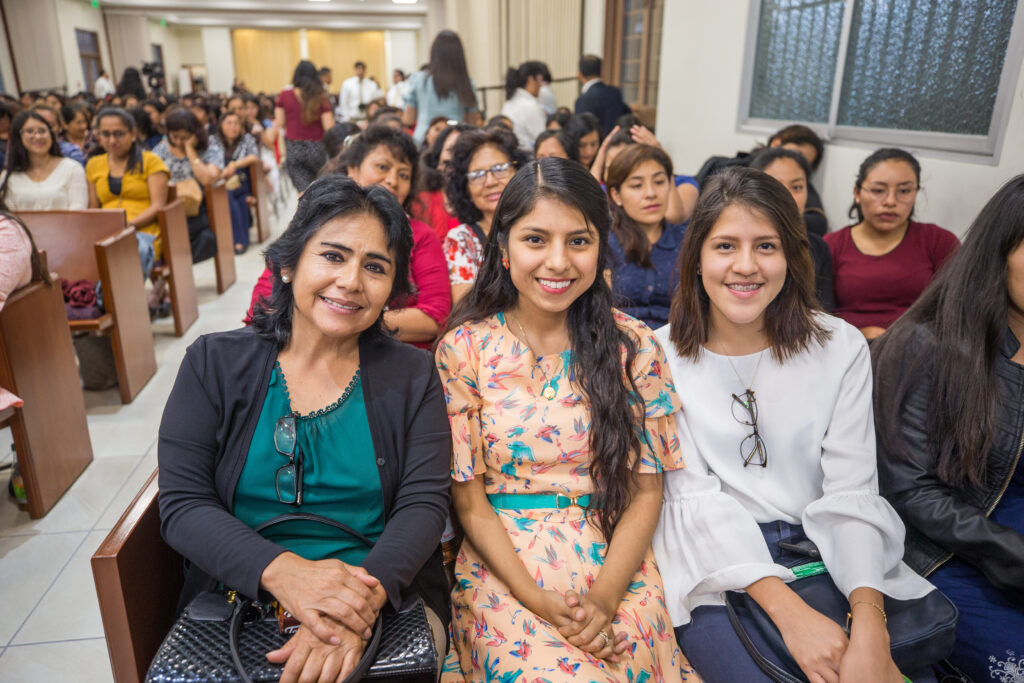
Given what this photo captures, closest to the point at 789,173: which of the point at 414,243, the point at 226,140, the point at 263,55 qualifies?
the point at 414,243

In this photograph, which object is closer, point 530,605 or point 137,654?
point 137,654

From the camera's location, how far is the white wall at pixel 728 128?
8.62 ft

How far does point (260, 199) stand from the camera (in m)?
7.00

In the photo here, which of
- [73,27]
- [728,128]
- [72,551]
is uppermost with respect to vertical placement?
[73,27]

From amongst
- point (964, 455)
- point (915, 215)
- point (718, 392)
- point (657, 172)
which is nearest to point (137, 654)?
point (718, 392)

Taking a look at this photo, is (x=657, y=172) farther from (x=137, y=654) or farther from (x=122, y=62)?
(x=122, y=62)

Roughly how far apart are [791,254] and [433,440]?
875mm

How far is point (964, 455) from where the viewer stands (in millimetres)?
1442

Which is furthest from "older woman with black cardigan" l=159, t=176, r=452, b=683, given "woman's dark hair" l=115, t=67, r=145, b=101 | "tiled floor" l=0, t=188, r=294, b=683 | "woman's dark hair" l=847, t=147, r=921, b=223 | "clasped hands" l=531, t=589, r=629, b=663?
"woman's dark hair" l=115, t=67, r=145, b=101

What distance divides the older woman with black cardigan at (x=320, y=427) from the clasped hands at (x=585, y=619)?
229 millimetres

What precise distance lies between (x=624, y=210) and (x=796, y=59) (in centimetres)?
206

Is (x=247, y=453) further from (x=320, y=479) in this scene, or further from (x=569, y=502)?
(x=569, y=502)

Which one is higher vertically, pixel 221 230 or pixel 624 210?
pixel 624 210

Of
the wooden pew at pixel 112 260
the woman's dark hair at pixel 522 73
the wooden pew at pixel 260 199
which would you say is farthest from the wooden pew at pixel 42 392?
the wooden pew at pixel 260 199
